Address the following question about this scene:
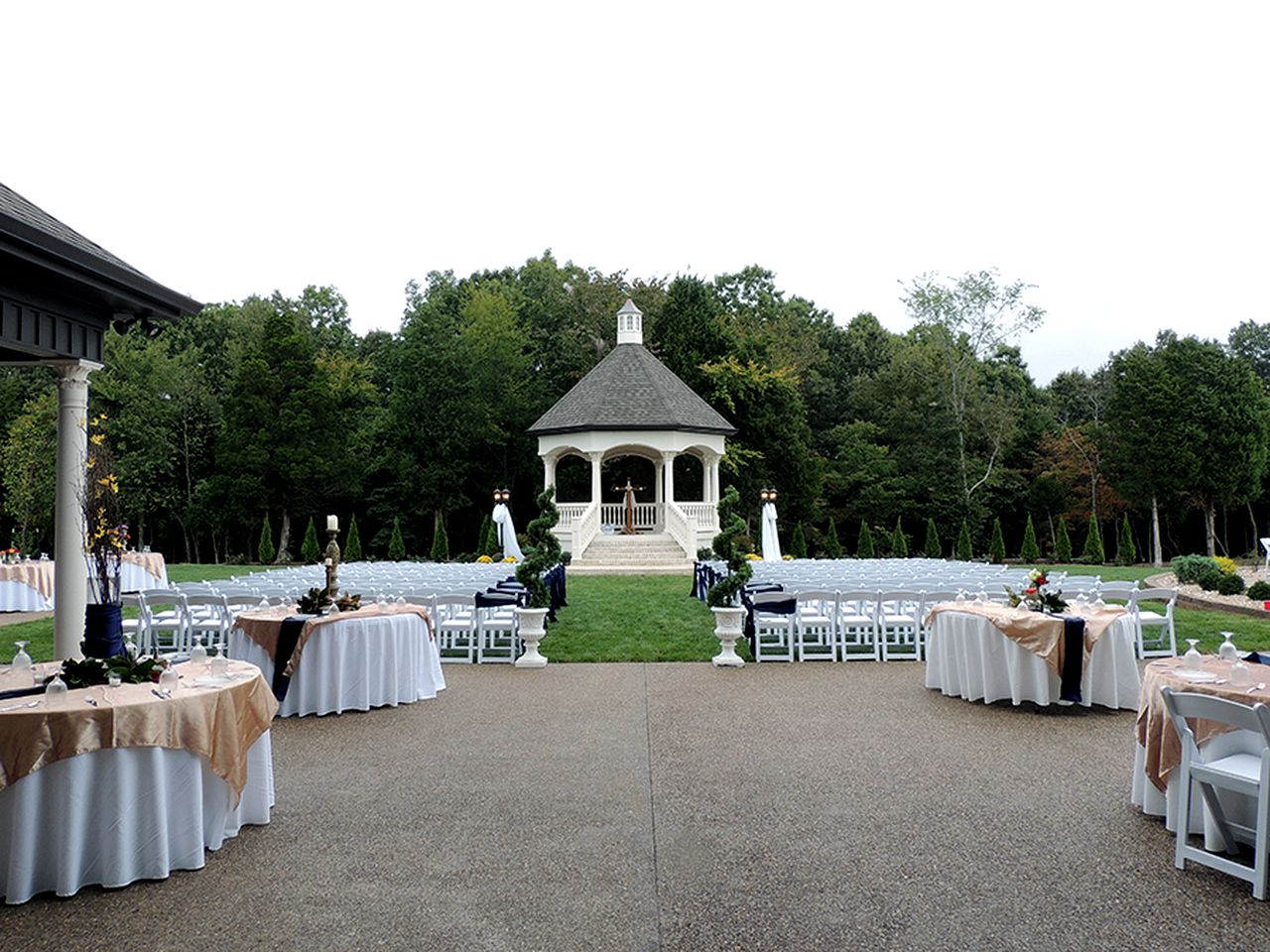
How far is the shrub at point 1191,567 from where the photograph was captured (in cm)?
1917

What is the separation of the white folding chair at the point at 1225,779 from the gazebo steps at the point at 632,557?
20.7m

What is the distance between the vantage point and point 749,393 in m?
38.4

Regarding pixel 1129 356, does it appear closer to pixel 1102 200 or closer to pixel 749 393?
pixel 749 393

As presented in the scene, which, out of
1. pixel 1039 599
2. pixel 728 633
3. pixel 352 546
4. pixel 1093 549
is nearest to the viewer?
pixel 1039 599

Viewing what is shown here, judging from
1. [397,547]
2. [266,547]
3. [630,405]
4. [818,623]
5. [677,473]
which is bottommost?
[818,623]

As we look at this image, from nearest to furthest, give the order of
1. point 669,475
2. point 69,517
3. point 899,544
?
point 69,517 → point 669,475 → point 899,544

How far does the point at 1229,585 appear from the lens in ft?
58.1

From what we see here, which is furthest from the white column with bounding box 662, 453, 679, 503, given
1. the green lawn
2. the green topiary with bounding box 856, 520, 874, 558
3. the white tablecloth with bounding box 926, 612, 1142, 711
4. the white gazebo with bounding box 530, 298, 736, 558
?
the white tablecloth with bounding box 926, 612, 1142, 711

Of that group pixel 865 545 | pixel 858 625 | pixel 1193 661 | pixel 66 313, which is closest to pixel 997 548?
pixel 865 545

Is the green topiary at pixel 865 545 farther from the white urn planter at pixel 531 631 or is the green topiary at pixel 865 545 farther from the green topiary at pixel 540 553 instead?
the white urn planter at pixel 531 631

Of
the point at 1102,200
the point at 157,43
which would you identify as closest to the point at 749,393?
the point at 1102,200
